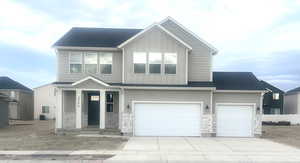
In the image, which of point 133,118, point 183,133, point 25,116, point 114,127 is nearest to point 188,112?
point 183,133

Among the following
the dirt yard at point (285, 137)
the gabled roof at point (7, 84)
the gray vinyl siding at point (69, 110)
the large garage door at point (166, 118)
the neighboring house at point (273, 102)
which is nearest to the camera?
the dirt yard at point (285, 137)

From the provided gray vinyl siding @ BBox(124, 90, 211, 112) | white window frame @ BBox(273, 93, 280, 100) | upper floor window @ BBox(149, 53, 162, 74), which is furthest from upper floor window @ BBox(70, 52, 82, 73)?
white window frame @ BBox(273, 93, 280, 100)

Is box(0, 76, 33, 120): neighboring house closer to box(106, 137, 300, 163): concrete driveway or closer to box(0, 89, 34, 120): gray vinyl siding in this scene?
box(0, 89, 34, 120): gray vinyl siding

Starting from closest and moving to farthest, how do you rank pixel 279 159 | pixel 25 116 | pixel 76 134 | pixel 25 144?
pixel 279 159 < pixel 25 144 < pixel 76 134 < pixel 25 116

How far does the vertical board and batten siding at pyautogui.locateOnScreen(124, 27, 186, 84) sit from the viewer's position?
1800 cm

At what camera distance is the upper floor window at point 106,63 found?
19047 millimetres

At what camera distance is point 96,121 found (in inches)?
800

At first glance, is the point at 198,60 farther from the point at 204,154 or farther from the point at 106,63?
the point at 204,154

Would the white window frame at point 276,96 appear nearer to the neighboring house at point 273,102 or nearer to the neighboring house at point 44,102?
the neighboring house at point 273,102

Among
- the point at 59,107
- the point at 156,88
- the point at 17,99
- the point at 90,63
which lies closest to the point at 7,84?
the point at 17,99

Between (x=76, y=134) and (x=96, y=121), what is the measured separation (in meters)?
2.96

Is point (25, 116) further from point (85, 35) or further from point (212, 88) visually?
point (212, 88)

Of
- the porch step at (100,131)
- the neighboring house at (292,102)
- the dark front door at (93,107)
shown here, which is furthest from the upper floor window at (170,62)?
the neighboring house at (292,102)

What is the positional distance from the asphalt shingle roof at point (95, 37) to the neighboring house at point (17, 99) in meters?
22.8
